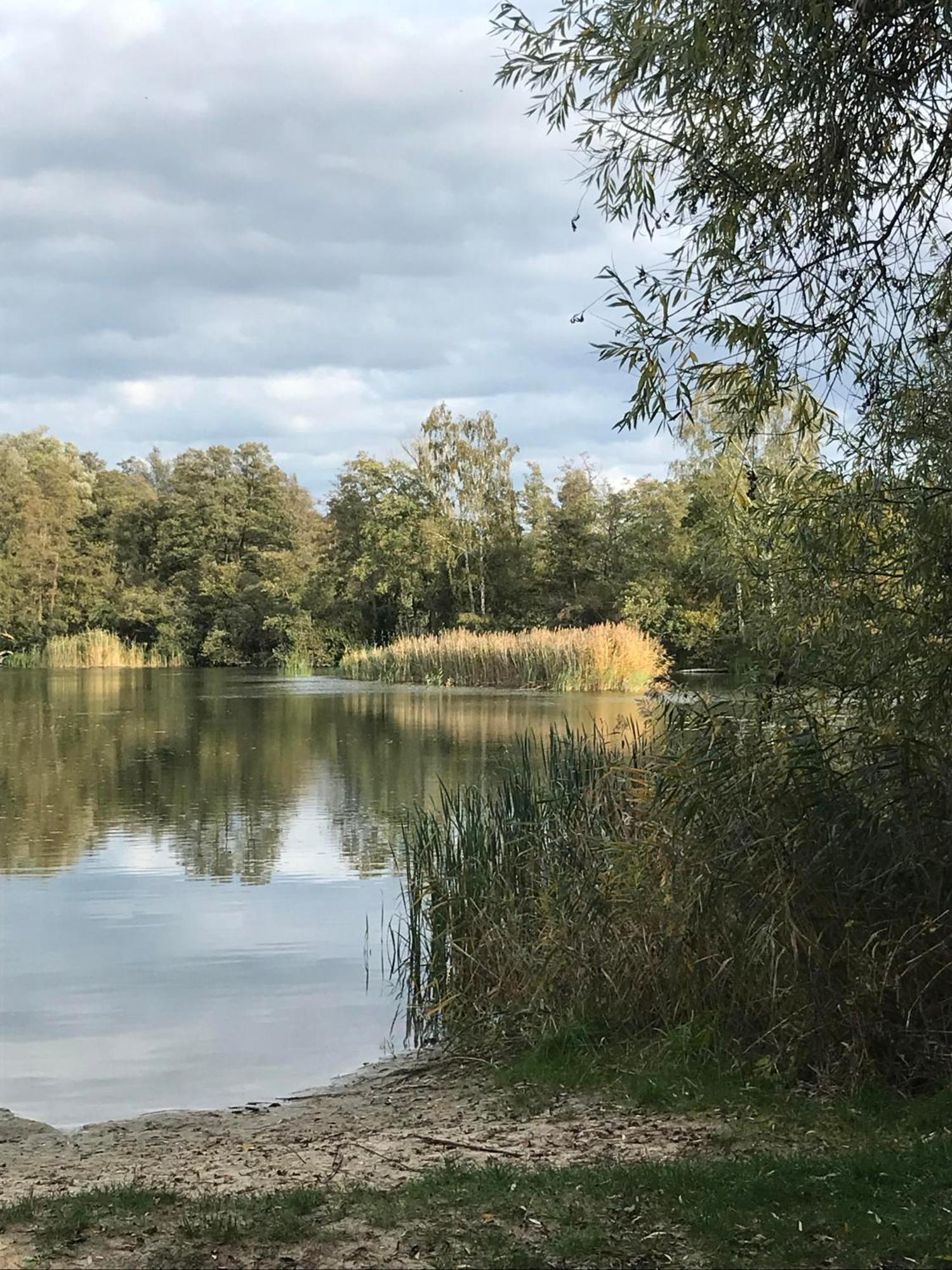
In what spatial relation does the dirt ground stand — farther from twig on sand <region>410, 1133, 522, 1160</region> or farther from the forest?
the forest

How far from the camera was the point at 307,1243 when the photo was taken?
3186 mm

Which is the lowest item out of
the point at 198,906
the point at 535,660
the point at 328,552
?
the point at 198,906

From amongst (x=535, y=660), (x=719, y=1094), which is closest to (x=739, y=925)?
(x=719, y=1094)

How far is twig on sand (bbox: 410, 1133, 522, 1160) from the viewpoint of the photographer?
4328mm

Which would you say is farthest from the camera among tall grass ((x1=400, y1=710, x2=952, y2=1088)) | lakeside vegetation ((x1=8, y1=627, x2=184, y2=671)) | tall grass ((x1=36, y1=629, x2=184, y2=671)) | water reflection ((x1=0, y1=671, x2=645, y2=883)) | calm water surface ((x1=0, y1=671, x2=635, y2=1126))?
tall grass ((x1=36, y1=629, x2=184, y2=671))

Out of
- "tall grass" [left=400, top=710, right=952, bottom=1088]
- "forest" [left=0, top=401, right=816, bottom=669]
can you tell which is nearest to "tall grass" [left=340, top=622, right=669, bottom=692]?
"forest" [left=0, top=401, right=816, bottom=669]

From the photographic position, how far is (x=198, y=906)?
32.4ft

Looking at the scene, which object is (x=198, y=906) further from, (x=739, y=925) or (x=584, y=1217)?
(x=584, y=1217)

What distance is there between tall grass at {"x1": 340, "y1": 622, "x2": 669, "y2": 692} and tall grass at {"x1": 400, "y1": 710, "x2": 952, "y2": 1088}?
23.1 meters

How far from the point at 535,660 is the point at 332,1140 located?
96.3ft

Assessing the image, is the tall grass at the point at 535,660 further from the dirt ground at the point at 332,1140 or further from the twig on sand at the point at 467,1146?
the twig on sand at the point at 467,1146

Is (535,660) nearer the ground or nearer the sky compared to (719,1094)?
nearer the sky

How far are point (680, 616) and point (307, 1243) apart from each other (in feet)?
114

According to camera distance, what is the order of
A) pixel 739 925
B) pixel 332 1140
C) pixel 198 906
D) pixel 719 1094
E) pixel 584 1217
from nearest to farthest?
1. pixel 584 1217
2. pixel 332 1140
3. pixel 719 1094
4. pixel 739 925
5. pixel 198 906
